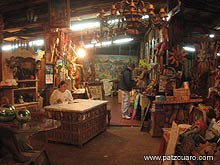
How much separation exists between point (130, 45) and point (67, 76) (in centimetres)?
890

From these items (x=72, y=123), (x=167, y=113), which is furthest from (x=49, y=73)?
(x=167, y=113)

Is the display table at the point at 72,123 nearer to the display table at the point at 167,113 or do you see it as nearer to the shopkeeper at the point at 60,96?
the shopkeeper at the point at 60,96

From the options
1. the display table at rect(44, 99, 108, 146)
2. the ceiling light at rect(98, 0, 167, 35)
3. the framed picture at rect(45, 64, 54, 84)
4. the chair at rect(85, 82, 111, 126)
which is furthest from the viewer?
the chair at rect(85, 82, 111, 126)

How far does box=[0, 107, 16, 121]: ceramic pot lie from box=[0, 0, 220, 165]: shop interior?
0.6 inches

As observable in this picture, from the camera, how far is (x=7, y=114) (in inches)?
137

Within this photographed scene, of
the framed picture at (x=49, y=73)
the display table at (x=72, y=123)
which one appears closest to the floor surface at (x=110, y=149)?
the display table at (x=72, y=123)

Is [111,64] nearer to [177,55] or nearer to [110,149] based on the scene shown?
[177,55]

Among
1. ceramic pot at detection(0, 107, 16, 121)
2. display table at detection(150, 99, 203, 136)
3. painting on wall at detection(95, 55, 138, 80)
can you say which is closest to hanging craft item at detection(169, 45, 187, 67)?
display table at detection(150, 99, 203, 136)

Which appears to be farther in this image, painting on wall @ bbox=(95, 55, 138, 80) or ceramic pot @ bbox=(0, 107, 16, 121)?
painting on wall @ bbox=(95, 55, 138, 80)

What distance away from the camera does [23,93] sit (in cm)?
764

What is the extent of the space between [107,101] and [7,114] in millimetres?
4126

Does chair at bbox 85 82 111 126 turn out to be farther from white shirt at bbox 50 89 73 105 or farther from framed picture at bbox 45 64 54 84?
white shirt at bbox 50 89 73 105

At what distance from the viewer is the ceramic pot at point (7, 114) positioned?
3.45 metres

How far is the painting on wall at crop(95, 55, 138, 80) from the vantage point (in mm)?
16984
